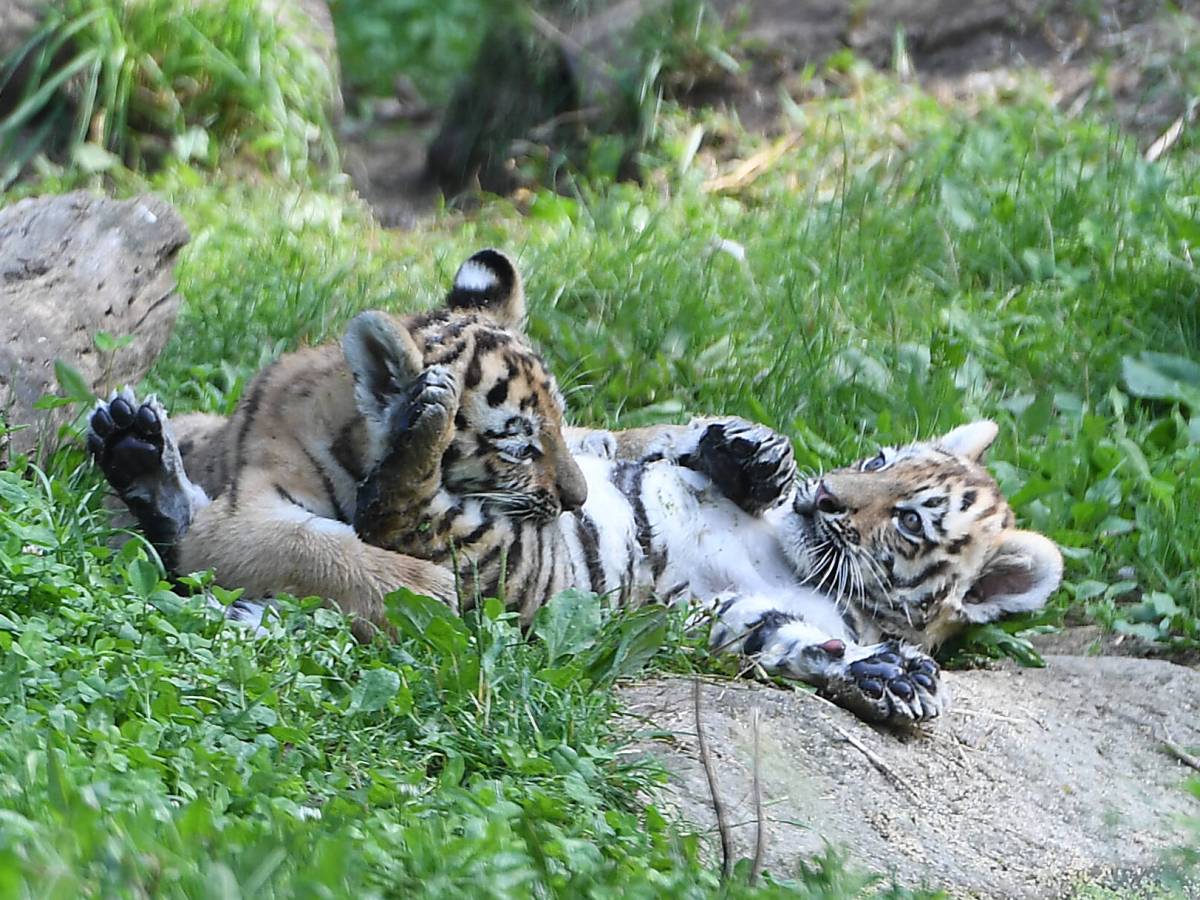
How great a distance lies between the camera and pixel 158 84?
9438 millimetres

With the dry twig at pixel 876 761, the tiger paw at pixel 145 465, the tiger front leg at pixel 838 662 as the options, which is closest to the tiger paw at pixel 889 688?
the tiger front leg at pixel 838 662

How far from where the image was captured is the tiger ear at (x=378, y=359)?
476cm

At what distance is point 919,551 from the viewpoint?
213 inches

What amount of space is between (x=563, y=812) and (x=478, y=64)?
312 inches

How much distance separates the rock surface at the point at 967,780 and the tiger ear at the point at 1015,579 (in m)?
0.30

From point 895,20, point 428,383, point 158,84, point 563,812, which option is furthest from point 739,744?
point 895,20

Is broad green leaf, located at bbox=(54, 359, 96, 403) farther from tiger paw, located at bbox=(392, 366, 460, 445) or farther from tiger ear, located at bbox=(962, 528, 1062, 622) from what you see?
tiger ear, located at bbox=(962, 528, 1062, 622)

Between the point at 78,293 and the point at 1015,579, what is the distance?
339 centimetres

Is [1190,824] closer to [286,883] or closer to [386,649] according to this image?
[286,883]

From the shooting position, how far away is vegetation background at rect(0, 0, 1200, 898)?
328 centimetres

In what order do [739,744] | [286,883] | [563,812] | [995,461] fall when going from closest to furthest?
[286,883] → [563,812] → [739,744] → [995,461]

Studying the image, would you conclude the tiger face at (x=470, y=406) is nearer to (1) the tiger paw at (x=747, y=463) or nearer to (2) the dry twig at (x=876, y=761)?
(1) the tiger paw at (x=747, y=463)

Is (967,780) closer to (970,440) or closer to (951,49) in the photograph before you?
(970,440)

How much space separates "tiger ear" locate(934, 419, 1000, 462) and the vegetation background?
420 mm
